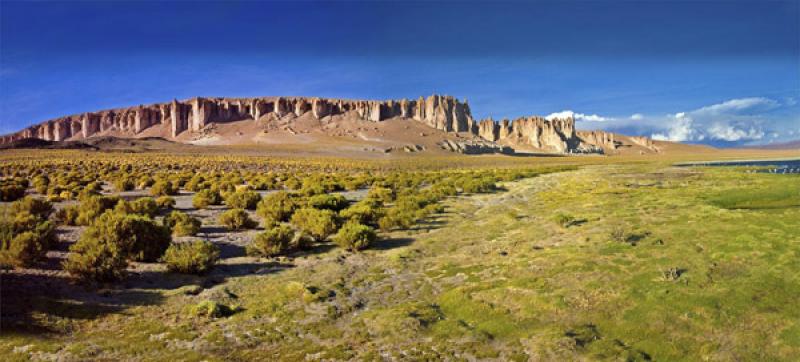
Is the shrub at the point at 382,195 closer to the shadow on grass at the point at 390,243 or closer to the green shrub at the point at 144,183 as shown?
the shadow on grass at the point at 390,243

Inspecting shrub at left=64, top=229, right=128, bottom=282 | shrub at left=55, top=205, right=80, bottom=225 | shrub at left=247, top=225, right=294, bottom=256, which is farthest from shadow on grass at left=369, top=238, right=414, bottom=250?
shrub at left=55, top=205, right=80, bottom=225

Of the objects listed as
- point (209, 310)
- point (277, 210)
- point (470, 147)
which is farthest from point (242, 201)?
point (470, 147)

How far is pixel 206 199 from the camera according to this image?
22.1 meters

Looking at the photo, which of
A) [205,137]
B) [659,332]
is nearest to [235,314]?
[659,332]

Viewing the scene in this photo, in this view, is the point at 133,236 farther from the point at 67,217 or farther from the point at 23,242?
the point at 67,217

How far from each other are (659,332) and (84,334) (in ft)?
29.2

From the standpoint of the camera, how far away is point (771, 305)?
7242mm

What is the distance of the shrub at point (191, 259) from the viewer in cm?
1068

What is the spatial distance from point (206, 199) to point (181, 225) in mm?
7611

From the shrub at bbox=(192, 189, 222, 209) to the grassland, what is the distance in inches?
418

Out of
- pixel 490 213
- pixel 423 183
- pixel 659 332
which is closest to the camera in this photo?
pixel 659 332

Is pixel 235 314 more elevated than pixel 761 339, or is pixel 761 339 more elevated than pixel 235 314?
pixel 761 339

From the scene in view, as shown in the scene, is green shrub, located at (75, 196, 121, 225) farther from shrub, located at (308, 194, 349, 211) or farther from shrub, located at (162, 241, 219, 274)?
shrub, located at (308, 194, 349, 211)

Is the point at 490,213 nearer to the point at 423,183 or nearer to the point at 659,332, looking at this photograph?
the point at 659,332
